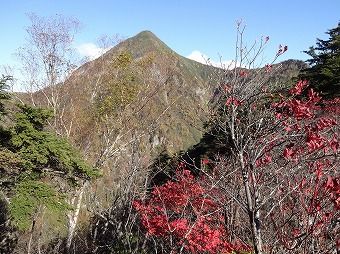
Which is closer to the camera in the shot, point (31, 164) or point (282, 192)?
point (282, 192)

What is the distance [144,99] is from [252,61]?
9300 mm

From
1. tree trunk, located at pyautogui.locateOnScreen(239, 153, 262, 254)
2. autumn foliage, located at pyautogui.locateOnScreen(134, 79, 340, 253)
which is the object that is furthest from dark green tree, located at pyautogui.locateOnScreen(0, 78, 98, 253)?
tree trunk, located at pyautogui.locateOnScreen(239, 153, 262, 254)

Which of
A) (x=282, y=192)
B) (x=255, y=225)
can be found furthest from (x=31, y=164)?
(x=282, y=192)

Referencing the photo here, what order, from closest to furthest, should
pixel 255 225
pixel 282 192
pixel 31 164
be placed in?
pixel 255 225 < pixel 282 192 < pixel 31 164

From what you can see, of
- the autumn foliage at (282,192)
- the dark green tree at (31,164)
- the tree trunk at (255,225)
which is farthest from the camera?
the dark green tree at (31,164)

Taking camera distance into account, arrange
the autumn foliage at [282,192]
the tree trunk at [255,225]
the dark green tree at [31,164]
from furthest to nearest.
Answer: the dark green tree at [31,164]
the tree trunk at [255,225]
the autumn foliage at [282,192]

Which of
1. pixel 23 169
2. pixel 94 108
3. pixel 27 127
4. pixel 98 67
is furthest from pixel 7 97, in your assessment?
pixel 98 67

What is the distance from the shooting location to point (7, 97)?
8.73 metres

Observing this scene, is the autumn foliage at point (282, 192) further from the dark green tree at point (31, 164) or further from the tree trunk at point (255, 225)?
the dark green tree at point (31, 164)

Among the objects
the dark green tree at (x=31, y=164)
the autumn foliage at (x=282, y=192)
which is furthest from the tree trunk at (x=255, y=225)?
the dark green tree at (x=31, y=164)

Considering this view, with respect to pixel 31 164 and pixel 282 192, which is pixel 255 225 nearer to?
pixel 282 192

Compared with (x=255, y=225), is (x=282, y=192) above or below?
above

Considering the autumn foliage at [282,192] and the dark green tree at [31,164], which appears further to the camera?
the dark green tree at [31,164]

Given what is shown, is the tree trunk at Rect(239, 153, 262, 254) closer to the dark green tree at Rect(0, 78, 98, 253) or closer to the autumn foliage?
the autumn foliage
